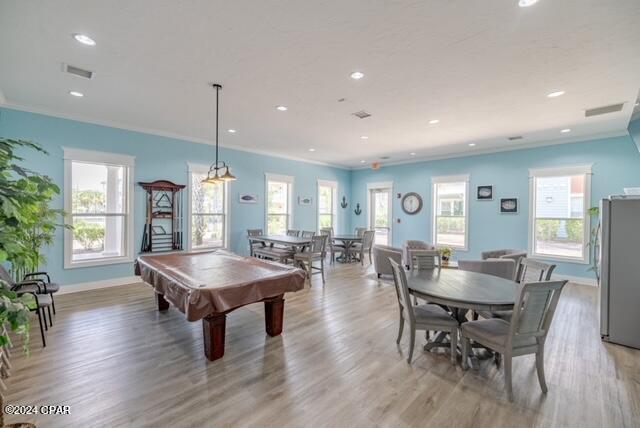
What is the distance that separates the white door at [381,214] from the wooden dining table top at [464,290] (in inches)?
225

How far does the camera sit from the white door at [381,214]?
9.12 metres

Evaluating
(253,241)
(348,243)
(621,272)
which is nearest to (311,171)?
(348,243)

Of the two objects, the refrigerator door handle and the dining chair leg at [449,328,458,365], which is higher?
the refrigerator door handle

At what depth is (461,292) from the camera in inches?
105

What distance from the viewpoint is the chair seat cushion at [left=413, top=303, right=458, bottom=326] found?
273 cm

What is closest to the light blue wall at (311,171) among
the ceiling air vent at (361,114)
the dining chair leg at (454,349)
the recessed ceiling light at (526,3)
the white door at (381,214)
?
the white door at (381,214)

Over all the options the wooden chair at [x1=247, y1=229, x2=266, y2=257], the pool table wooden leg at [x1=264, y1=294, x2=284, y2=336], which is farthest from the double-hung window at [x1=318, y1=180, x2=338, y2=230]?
the pool table wooden leg at [x1=264, y1=294, x2=284, y2=336]

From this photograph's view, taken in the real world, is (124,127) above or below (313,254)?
above

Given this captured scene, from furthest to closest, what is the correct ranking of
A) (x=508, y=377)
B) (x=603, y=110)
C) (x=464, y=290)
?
(x=603, y=110) < (x=464, y=290) < (x=508, y=377)

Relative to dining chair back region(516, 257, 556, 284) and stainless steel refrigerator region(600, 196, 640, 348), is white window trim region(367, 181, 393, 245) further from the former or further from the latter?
stainless steel refrigerator region(600, 196, 640, 348)

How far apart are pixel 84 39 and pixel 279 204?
5.75 metres

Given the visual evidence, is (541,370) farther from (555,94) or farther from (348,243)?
(348,243)

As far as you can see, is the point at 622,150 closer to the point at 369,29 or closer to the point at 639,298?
the point at 639,298

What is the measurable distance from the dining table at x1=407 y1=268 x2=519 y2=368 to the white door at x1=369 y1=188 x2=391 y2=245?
5723 millimetres
